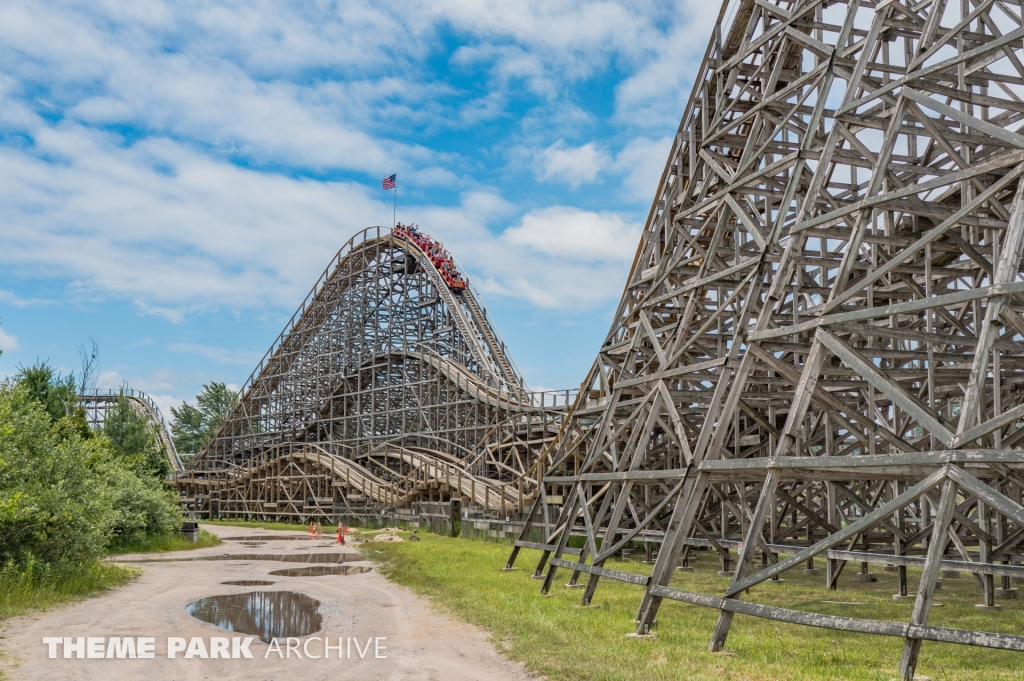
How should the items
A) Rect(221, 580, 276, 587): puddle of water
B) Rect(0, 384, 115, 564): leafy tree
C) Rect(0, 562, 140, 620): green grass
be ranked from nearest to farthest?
Rect(0, 562, 140, 620): green grass < Rect(0, 384, 115, 564): leafy tree < Rect(221, 580, 276, 587): puddle of water

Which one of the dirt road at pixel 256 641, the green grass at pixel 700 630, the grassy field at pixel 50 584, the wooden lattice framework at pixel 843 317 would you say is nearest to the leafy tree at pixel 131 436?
the grassy field at pixel 50 584

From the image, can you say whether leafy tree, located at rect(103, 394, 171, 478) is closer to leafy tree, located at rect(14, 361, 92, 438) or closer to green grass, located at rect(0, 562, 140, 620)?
leafy tree, located at rect(14, 361, 92, 438)

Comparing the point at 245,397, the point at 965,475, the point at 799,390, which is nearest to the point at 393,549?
the point at 799,390

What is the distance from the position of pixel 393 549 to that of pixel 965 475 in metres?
19.2

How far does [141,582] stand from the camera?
55.3ft

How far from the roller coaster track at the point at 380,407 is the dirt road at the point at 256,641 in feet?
45.8

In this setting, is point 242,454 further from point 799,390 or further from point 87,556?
point 799,390

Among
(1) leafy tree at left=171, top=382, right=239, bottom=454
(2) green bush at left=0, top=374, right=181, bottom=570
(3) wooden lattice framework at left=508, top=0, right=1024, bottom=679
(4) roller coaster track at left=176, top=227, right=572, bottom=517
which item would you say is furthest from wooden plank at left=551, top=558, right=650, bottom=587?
(1) leafy tree at left=171, top=382, right=239, bottom=454

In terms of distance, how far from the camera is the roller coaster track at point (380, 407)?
33.8 m

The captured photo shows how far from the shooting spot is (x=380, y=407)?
43469 millimetres

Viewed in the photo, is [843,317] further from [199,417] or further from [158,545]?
[199,417]

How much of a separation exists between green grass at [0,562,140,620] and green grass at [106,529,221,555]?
296 inches

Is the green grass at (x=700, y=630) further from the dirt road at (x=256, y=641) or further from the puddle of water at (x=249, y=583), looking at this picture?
the puddle of water at (x=249, y=583)

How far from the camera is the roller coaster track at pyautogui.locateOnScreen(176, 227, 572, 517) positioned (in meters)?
33.8
